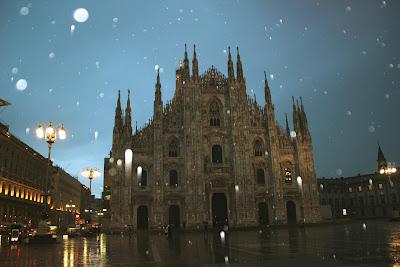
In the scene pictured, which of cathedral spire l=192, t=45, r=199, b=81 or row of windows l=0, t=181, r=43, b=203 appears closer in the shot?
row of windows l=0, t=181, r=43, b=203

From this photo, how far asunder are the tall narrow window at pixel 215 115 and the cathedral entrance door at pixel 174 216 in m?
12.4

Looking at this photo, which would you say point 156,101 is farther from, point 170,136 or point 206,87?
point 206,87

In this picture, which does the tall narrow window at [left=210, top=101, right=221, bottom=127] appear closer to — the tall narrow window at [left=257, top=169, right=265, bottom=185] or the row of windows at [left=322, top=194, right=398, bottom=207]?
the tall narrow window at [left=257, top=169, right=265, bottom=185]

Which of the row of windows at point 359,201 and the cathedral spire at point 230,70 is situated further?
the row of windows at point 359,201

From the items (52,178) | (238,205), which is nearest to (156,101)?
(238,205)

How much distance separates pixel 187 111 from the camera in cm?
4506

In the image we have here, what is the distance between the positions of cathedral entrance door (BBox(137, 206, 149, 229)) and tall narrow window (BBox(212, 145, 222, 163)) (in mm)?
11147

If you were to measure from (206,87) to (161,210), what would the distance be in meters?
17.9

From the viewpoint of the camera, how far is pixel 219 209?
146 feet

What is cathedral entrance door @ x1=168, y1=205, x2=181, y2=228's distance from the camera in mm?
42469

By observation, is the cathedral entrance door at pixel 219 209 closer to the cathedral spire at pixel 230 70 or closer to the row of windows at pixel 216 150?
the row of windows at pixel 216 150

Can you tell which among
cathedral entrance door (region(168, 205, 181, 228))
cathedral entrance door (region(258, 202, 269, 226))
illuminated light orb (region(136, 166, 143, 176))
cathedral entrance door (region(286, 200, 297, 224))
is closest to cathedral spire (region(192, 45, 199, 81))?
illuminated light orb (region(136, 166, 143, 176))

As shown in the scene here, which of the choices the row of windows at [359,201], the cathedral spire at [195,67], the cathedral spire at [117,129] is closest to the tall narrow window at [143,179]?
the cathedral spire at [117,129]

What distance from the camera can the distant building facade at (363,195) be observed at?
73375mm
